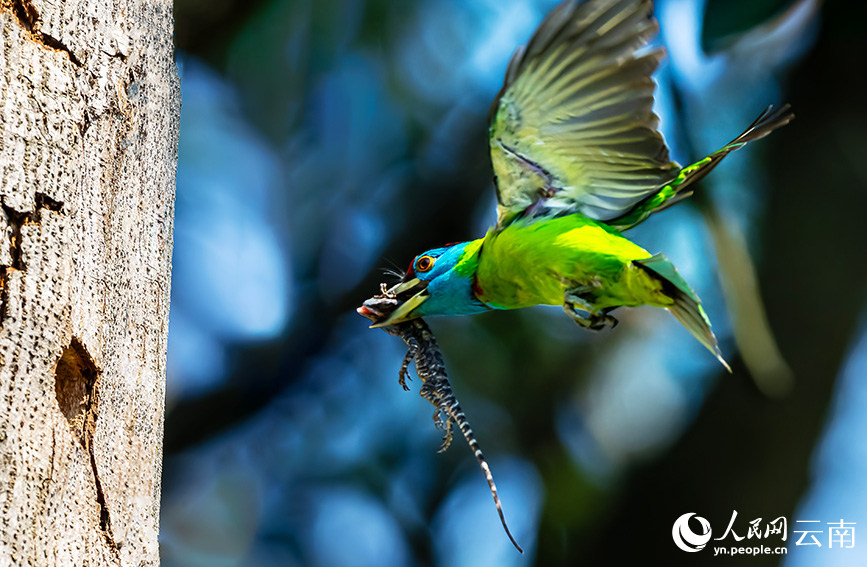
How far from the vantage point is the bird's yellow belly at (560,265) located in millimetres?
1310

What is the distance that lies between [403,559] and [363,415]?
0.80m

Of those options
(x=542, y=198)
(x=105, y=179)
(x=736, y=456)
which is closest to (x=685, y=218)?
(x=736, y=456)

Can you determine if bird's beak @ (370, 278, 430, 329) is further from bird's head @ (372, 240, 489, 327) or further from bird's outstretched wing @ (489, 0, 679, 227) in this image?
bird's outstretched wing @ (489, 0, 679, 227)

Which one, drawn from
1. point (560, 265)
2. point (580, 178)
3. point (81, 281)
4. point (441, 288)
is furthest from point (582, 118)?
point (81, 281)

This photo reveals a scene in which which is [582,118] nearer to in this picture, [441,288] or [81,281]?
[441,288]

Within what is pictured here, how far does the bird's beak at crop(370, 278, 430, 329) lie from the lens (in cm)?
149

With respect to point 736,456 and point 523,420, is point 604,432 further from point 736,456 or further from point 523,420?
point 736,456

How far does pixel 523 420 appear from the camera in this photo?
13.7 ft

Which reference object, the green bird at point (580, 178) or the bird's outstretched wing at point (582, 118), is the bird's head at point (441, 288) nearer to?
the green bird at point (580, 178)

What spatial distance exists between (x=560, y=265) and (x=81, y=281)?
772mm

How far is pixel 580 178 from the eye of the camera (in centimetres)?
140

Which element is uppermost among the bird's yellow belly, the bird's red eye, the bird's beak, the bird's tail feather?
the bird's red eye

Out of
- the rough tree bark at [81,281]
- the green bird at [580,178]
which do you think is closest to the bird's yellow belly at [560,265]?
the green bird at [580,178]

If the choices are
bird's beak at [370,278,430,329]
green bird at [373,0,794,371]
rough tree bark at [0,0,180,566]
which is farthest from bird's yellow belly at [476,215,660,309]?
rough tree bark at [0,0,180,566]
